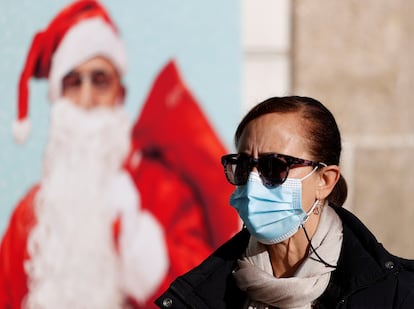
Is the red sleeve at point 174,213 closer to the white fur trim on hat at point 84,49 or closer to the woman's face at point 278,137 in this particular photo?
the white fur trim on hat at point 84,49

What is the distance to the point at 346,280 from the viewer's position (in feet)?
9.02

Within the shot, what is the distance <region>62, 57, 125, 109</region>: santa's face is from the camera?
4738 mm

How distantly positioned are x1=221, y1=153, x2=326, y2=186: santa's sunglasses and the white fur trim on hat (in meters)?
2.03

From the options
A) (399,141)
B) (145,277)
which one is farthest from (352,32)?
(145,277)

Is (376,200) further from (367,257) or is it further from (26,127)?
(367,257)

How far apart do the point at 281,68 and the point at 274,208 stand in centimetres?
269

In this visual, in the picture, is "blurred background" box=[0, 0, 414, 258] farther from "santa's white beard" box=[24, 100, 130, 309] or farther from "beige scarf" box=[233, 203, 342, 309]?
"beige scarf" box=[233, 203, 342, 309]

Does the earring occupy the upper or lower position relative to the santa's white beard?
upper

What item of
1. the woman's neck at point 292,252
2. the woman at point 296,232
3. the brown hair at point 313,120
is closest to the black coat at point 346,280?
the woman at point 296,232

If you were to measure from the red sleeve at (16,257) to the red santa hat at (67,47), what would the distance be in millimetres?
347

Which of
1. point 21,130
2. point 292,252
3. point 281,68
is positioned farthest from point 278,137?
point 281,68

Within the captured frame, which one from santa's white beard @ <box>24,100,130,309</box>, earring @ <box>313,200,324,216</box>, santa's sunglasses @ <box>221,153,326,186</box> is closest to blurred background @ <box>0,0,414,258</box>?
santa's white beard @ <box>24,100,130,309</box>

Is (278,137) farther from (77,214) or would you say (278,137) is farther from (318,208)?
(77,214)

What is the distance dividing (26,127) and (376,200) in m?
2.37
